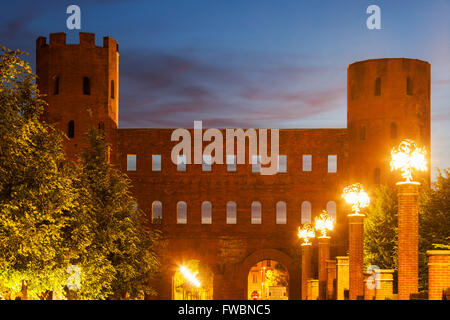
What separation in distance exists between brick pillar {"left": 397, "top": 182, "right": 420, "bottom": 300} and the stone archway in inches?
1113

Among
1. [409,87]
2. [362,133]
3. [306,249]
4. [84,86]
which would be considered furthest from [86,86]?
[409,87]

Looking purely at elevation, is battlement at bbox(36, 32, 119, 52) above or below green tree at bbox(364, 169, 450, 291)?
above

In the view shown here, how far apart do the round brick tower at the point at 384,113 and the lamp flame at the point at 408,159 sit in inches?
1105

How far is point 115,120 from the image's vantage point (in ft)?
142

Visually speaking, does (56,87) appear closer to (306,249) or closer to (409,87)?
(306,249)

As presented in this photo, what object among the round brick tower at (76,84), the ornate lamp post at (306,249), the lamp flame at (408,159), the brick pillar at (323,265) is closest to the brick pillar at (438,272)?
the lamp flame at (408,159)

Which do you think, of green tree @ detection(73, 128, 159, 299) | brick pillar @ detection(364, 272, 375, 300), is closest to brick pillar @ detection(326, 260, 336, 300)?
brick pillar @ detection(364, 272, 375, 300)

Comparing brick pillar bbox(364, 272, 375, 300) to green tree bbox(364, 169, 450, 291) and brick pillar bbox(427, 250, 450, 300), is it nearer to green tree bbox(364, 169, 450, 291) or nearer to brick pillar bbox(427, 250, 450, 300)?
brick pillar bbox(427, 250, 450, 300)

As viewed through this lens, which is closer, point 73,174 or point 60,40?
point 73,174

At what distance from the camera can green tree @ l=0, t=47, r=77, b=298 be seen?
14.1 metres
